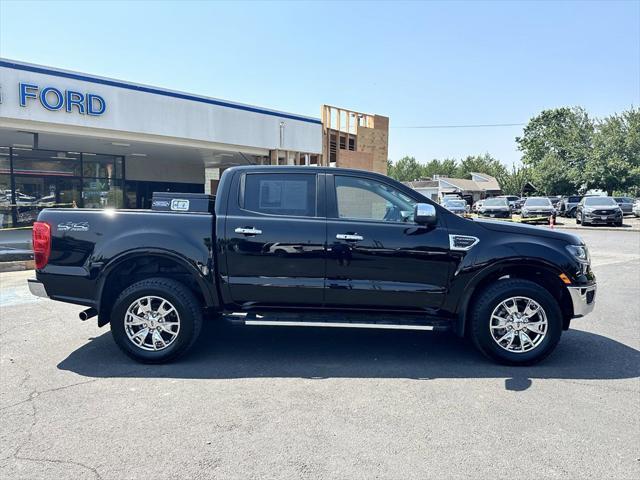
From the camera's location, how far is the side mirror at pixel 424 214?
13.9 feet

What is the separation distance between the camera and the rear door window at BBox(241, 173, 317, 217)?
454 centimetres

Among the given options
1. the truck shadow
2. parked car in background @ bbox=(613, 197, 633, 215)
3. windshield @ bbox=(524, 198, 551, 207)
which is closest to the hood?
the truck shadow

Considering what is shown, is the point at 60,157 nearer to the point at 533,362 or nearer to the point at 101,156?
the point at 101,156

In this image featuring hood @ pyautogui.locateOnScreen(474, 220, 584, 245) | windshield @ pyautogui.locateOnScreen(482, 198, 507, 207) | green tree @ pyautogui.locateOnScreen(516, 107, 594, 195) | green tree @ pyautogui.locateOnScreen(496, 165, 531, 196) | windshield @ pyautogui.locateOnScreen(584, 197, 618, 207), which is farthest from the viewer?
green tree @ pyautogui.locateOnScreen(496, 165, 531, 196)

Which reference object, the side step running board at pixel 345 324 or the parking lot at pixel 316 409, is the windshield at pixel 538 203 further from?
the side step running board at pixel 345 324

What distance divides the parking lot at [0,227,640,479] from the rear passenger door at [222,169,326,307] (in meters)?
0.72

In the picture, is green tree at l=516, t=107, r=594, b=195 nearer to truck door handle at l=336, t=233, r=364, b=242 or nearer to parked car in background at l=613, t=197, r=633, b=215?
parked car in background at l=613, t=197, r=633, b=215

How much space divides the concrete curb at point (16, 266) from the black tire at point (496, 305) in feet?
33.3

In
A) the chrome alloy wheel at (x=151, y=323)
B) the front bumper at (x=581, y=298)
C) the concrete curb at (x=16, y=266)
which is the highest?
the front bumper at (x=581, y=298)

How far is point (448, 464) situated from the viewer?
110 inches

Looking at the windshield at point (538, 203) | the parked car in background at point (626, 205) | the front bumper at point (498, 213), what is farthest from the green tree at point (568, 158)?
the front bumper at point (498, 213)

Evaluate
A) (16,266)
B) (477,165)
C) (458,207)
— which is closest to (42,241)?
(16,266)

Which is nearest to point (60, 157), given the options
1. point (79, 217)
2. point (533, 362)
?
point (79, 217)

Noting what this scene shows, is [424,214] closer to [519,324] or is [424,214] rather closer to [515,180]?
[519,324]
